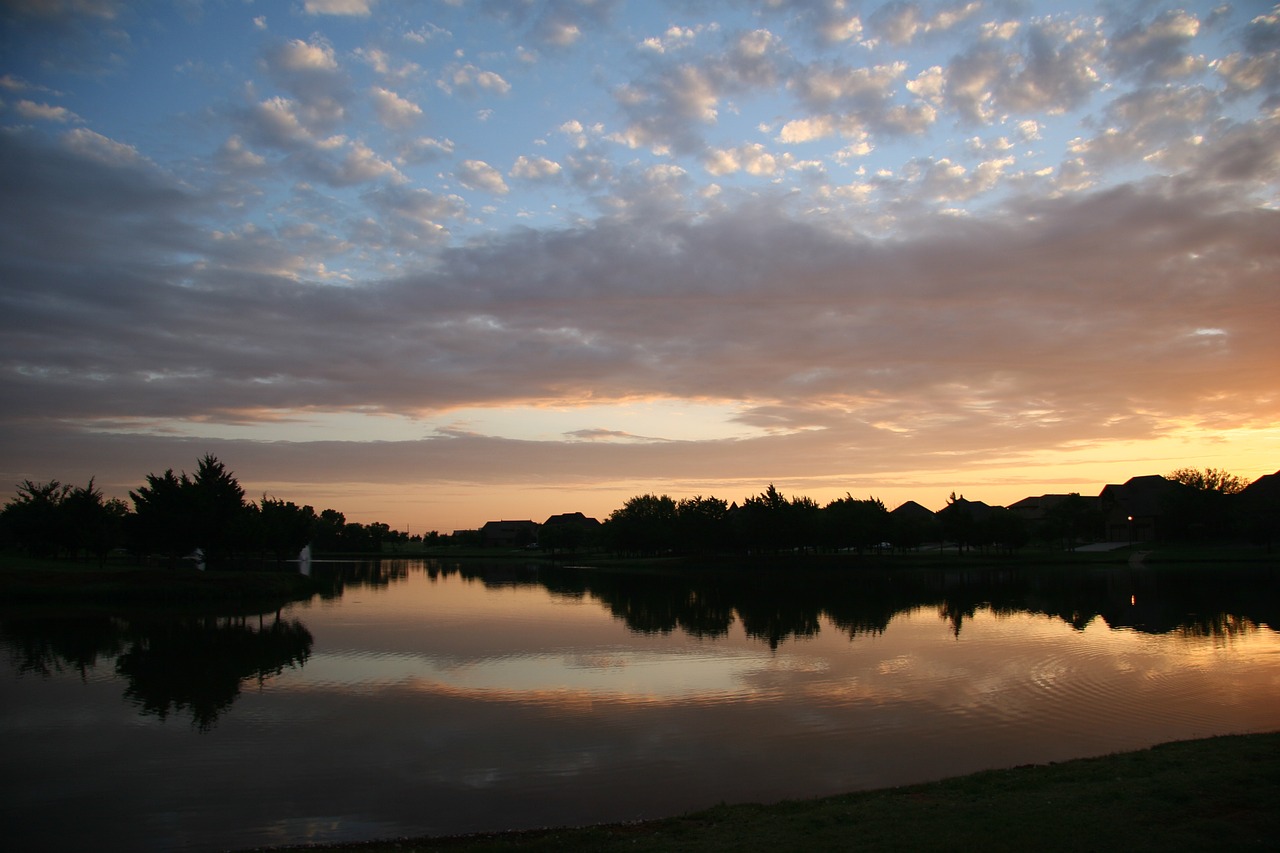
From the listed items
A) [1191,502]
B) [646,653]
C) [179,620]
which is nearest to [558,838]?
[646,653]

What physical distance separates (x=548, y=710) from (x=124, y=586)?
142 ft

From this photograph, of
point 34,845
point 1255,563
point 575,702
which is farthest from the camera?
point 1255,563

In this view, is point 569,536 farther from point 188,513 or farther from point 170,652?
point 170,652

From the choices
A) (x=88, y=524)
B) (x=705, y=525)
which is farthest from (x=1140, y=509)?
(x=88, y=524)

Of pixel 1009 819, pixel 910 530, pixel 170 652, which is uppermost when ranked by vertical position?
pixel 910 530

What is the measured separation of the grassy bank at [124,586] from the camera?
48.7 m

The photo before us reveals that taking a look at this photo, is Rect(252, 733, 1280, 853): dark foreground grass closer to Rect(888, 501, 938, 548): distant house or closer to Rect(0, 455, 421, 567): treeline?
Rect(0, 455, 421, 567): treeline

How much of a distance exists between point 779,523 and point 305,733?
3091 inches

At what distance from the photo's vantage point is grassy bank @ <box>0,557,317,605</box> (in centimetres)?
4872

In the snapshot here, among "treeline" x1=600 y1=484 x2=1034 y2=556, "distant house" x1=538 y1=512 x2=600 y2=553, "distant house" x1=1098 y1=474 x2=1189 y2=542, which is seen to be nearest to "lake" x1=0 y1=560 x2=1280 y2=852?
"treeline" x1=600 y1=484 x2=1034 y2=556

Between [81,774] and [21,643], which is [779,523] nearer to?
[21,643]

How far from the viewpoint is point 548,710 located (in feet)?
67.1

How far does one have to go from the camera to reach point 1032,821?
10164 mm

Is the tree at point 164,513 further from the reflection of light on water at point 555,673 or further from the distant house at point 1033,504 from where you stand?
the distant house at point 1033,504
